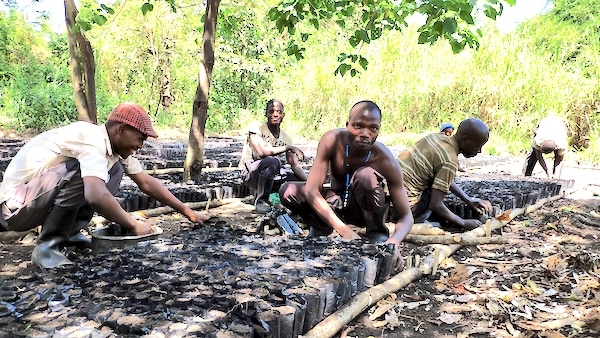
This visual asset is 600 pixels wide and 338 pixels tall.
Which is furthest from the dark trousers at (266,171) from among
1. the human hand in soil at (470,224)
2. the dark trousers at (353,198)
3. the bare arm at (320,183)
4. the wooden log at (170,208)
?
the human hand in soil at (470,224)

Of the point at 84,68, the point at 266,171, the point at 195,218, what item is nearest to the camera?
the point at 195,218

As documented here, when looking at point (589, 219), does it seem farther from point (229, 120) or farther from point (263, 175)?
point (229, 120)

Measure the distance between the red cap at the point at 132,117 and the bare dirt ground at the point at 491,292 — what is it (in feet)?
2.53

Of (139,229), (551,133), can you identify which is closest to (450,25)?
(139,229)

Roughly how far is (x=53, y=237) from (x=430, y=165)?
240cm

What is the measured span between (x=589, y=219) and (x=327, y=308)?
344 centimetres

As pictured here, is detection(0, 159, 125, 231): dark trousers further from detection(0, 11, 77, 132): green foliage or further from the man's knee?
detection(0, 11, 77, 132): green foliage

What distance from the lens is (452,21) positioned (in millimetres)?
2547

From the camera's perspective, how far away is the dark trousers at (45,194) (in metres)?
2.22

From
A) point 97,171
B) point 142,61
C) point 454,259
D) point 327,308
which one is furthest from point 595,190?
point 142,61

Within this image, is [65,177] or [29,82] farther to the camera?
[29,82]

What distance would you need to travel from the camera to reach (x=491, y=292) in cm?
227

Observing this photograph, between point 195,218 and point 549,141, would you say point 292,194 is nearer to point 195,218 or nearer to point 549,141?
point 195,218

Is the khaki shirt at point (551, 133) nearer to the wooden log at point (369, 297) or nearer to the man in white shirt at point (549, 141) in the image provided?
the man in white shirt at point (549, 141)
